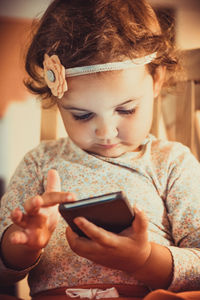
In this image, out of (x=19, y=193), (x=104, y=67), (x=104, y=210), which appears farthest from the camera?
(x=19, y=193)

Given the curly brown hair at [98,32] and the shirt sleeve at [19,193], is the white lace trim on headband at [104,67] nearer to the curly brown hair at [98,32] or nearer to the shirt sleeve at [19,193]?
the curly brown hair at [98,32]

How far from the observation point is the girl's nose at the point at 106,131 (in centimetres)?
79

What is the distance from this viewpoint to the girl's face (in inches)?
30.9

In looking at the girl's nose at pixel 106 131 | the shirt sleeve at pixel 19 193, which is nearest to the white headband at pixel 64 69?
the girl's nose at pixel 106 131

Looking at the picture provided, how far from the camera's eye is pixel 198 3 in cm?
136

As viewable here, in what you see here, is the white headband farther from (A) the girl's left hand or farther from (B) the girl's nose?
(A) the girl's left hand

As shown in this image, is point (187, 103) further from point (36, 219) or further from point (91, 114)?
point (36, 219)

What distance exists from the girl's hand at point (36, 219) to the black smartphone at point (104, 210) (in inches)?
0.9

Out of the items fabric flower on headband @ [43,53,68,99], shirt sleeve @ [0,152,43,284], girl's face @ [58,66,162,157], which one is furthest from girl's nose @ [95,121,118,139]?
shirt sleeve @ [0,152,43,284]

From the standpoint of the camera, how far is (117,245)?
66 cm

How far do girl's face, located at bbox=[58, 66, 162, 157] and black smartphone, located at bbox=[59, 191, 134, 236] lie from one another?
0.21m

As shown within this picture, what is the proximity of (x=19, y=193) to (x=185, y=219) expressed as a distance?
389 mm

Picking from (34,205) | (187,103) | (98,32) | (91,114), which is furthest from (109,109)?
(187,103)

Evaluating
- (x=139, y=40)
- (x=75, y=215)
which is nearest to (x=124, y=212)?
(x=75, y=215)
